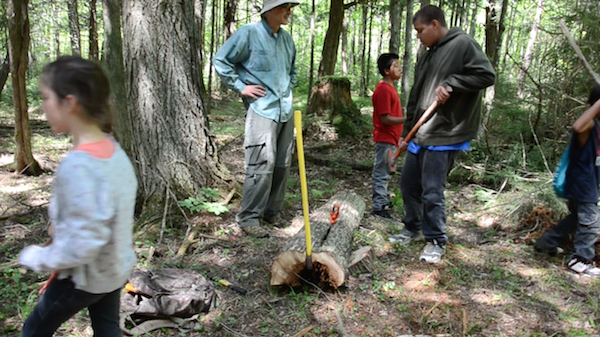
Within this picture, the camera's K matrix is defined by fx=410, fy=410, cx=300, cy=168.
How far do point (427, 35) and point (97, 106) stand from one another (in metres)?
2.94

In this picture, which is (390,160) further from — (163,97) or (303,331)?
(163,97)

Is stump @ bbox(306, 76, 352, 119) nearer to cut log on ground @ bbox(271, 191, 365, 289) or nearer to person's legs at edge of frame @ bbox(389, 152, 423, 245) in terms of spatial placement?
person's legs at edge of frame @ bbox(389, 152, 423, 245)

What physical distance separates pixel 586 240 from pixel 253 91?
332cm

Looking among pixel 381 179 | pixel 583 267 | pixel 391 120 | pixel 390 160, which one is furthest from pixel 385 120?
pixel 583 267

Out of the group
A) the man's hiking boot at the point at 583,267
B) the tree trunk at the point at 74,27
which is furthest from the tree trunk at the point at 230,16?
the man's hiking boot at the point at 583,267

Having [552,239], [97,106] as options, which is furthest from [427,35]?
[97,106]

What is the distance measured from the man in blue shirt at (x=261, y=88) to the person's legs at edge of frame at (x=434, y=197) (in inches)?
58.0

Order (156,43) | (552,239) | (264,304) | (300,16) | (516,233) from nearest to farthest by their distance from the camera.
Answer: (264,304), (552,239), (156,43), (516,233), (300,16)

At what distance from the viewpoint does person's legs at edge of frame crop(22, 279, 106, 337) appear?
5.49ft

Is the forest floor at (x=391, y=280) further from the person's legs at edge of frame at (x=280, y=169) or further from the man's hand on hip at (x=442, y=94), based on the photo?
the man's hand on hip at (x=442, y=94)

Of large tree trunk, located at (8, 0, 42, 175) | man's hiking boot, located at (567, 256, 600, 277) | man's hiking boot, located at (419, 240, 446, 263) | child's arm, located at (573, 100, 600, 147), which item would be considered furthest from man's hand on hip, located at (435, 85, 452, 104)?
large tree trunk, located at (8, 0, 42, 175)

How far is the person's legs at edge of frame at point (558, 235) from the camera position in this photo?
147 inches

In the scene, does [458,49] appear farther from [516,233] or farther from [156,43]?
[156,43]

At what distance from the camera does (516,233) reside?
4570mm
